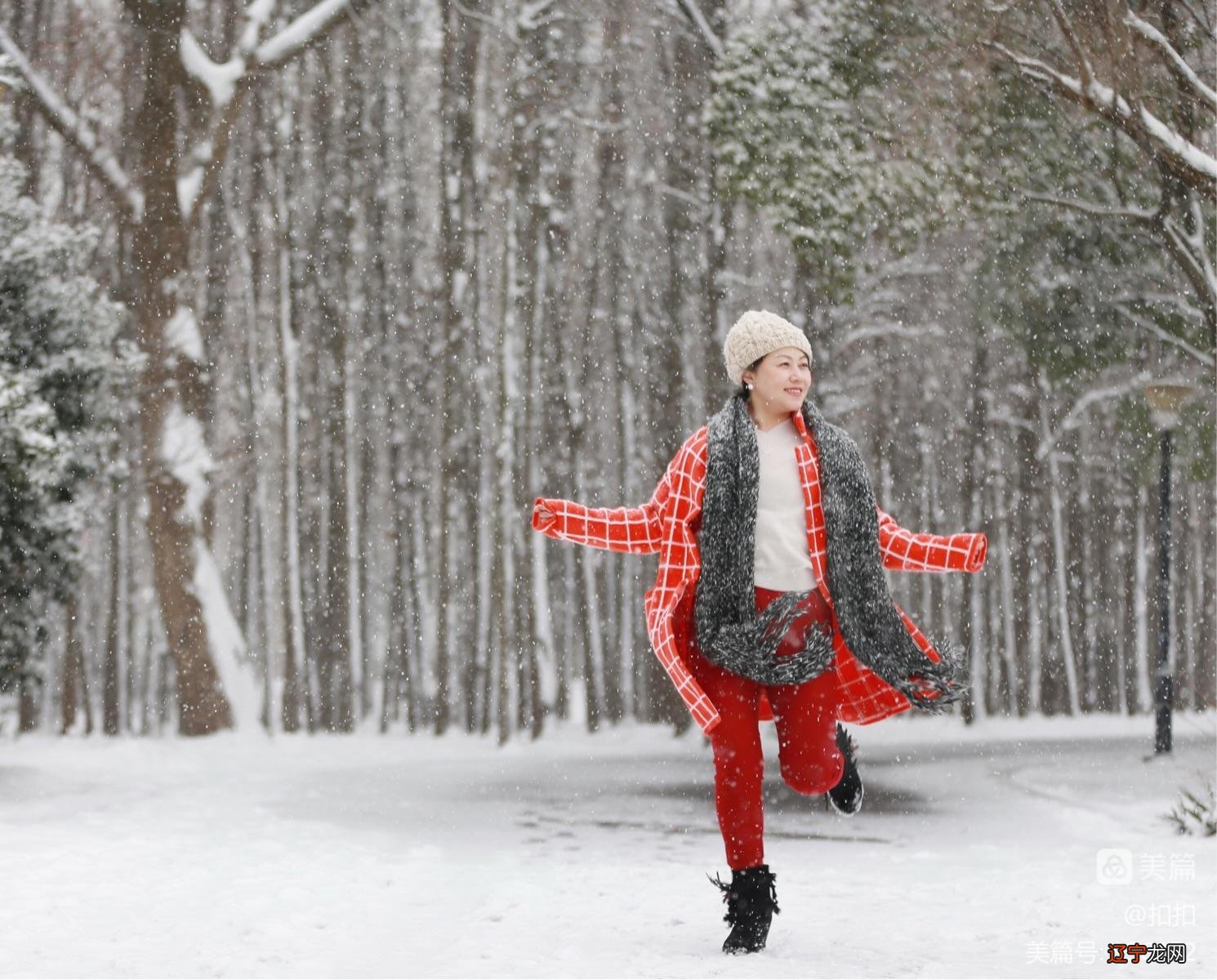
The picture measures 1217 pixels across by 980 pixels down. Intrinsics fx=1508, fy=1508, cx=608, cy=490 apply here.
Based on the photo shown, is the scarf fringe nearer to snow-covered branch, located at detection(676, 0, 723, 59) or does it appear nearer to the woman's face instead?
the woman's face

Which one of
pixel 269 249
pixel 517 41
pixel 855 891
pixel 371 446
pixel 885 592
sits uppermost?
pixel 517 41

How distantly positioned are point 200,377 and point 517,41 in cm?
490

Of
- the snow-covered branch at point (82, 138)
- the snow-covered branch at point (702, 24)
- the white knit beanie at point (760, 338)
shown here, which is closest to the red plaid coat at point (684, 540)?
the white knit beanie at point (760, 338)

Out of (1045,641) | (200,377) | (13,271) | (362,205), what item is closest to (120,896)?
(13,271)

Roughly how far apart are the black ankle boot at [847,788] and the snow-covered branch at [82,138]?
11757 mm

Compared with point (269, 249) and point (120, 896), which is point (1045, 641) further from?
point (120, 896)

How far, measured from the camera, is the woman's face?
5121 millimetres

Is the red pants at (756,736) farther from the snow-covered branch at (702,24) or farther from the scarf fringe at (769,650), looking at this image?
the snow-covered branch at (702,24)

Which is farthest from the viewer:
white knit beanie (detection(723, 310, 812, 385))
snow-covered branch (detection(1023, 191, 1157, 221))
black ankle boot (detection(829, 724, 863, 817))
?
snow-covered branch (detection(1023, 191, 1157, 221))

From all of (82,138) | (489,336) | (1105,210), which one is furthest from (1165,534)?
(82,138)

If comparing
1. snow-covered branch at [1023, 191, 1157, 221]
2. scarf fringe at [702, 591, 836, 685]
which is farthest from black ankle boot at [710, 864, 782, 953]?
snow-covered branch at [1023, 191, 1157, 221]

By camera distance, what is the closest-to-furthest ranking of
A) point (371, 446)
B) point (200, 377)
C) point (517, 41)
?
point (200, 377) → point (517, 41) → point (371, 446)

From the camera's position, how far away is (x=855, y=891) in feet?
21.8

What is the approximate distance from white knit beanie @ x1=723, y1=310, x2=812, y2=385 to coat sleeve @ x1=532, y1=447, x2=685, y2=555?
1.32ft
